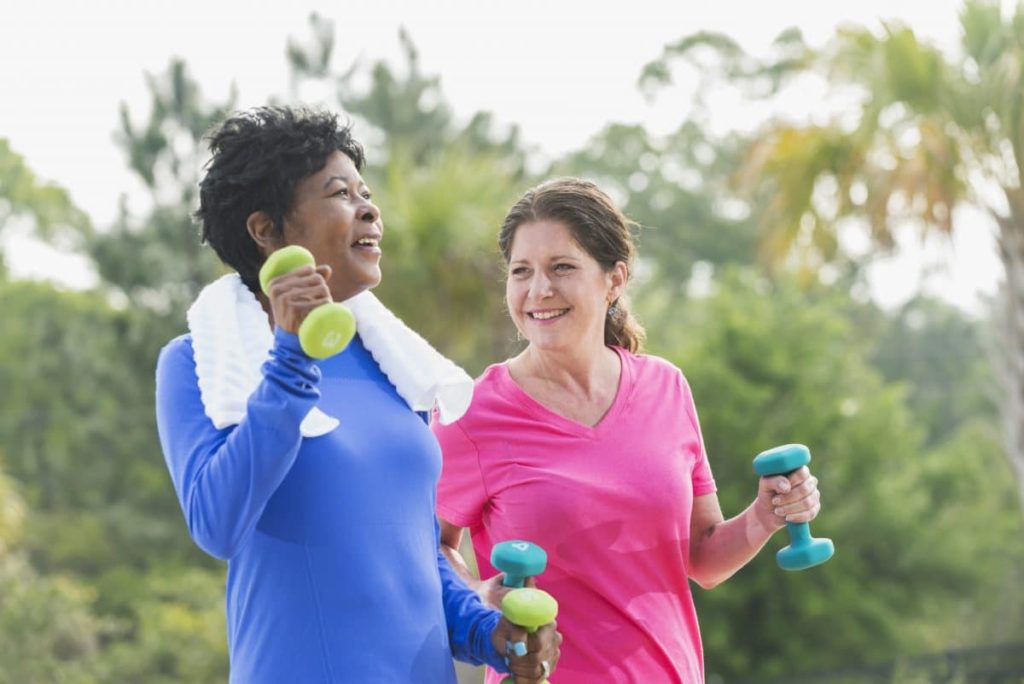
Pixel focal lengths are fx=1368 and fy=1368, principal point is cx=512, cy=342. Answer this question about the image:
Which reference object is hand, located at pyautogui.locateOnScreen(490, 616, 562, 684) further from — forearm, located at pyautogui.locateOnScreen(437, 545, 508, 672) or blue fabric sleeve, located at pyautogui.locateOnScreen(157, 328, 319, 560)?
blue fabric sleeve, located at pyautogui.locateOnScreen(157, 328, 319, 560)

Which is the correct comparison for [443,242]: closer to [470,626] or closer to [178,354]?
[470,626]

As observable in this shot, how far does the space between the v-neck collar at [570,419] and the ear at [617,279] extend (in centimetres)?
17

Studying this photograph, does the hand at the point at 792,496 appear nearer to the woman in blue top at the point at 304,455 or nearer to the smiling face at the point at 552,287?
the smiling face at the point at 552,287

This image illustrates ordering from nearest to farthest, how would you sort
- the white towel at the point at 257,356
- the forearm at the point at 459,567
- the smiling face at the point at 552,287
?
the white towel at the point at 257,356 < the forearm at the point at 459,567 < the smiling face at the point at 552,287

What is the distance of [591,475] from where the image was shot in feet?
8.55

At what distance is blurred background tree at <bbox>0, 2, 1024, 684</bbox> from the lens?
27.8 feet

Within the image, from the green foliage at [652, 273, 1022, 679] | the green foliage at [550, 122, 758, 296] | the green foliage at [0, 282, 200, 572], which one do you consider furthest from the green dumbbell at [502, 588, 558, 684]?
the green foliage at [550, 122, 758, 296]

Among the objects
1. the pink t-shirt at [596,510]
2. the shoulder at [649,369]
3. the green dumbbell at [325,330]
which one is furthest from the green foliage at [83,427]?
the green dumbbell at [325,330]

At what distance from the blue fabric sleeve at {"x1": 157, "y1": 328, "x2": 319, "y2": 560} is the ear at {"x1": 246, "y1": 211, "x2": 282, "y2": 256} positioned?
1.01 ft

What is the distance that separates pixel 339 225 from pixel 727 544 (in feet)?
3.63

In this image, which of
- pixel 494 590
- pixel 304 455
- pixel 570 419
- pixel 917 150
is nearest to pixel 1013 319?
pixel 917 150

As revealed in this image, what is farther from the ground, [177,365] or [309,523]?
[177,365]

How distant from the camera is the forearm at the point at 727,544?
2.69 metres

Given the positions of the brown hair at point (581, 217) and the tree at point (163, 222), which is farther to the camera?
the tree at point (163, 222)
